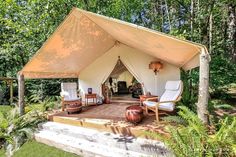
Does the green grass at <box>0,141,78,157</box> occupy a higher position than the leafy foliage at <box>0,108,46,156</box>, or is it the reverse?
the leafy foliage at <box>0,108,46,156</box>

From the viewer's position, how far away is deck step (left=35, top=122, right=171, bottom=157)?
4130mm

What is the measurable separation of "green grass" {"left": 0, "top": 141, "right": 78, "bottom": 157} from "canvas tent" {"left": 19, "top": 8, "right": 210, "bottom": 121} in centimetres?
238

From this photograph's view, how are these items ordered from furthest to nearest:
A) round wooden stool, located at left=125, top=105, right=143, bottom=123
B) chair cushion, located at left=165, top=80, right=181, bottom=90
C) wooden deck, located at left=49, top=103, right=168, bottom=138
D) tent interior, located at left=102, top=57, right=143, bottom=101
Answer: tent interior, located at left=102, top=57, right=143, bottom=101
chair cushion, located at left=165, top=80, right=181, bottom=90
round wooden stool, located at left=125, top=105, right=143, bottom=123
wooden deck, located at left=49, top=103, right=168, bottom=138

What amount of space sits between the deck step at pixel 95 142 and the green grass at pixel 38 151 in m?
0.13

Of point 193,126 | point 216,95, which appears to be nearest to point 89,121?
point 193,126

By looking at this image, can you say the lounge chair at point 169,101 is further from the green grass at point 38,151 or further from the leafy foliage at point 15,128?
the leafy foliage at point 15,128

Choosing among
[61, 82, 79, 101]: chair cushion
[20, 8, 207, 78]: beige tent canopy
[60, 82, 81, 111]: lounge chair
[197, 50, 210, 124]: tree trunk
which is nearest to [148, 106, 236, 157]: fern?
[197, 50, 210, 124]: tree trunk

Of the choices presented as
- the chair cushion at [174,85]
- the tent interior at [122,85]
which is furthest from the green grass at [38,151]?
the tent interior at [122,85]

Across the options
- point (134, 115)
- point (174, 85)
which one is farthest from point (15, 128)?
point (174, 85)

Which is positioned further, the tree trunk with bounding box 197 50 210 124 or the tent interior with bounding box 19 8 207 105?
the tent interior with bounding box 19 8 207 105

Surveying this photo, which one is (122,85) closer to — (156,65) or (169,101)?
(156,65)

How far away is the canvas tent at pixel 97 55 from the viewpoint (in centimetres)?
532

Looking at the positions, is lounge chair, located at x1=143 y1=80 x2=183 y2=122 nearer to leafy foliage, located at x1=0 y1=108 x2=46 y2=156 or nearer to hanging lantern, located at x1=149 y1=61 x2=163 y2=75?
hanging lantern, located at x1=149 y1=61 x2=163 y2=75

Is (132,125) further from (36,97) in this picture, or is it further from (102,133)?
(36,97)
